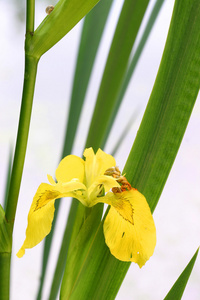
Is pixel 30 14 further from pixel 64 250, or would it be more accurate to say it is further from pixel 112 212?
pixel 64 250

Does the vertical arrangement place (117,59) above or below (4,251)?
above

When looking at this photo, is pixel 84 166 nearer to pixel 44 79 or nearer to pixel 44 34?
pixel 44 34

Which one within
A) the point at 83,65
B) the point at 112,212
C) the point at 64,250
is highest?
the point at 83,65

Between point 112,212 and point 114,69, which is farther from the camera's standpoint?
point 114,69

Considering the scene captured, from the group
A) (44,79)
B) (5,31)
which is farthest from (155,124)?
(5,31)

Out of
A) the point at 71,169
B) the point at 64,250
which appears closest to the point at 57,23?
the point at 71,169

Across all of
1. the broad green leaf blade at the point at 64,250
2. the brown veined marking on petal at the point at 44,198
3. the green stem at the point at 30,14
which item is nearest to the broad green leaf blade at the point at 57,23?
the green stem at the point at 30,14
